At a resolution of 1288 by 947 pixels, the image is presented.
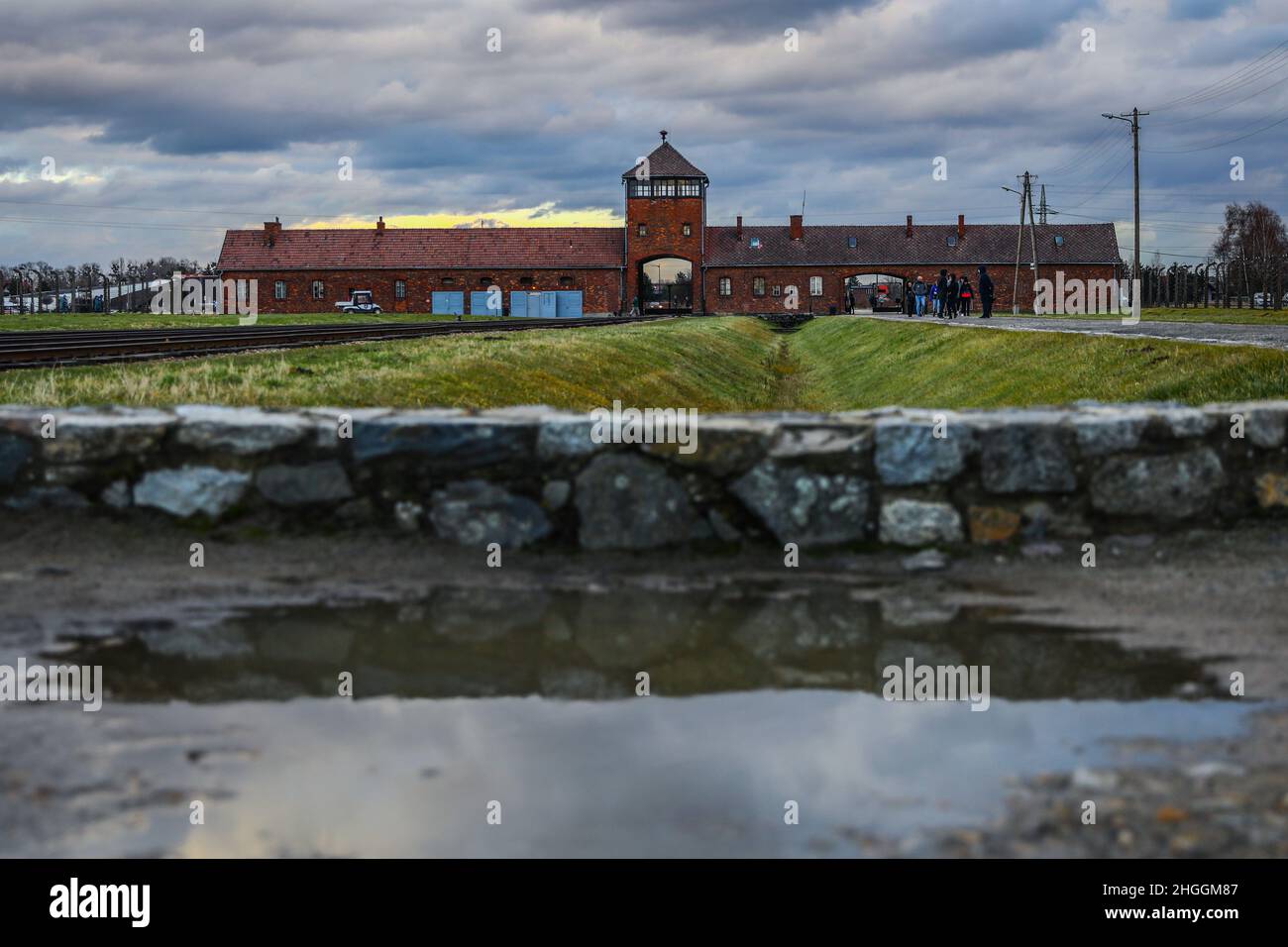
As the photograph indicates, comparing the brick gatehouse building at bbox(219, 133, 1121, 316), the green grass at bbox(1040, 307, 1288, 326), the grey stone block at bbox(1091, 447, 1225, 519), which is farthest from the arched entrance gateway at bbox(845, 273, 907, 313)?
the grey stone block at bbox(1091, 447, 1225, 519)

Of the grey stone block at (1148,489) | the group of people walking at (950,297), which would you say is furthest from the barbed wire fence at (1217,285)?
the grey stone block at (1148,489)

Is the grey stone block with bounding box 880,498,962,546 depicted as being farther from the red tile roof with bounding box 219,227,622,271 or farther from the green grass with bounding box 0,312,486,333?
the red tile roof with bounding box 219,227,622,271

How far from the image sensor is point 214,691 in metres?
4.14

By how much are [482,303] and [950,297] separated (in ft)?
141

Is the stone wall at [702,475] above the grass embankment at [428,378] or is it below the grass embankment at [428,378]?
below

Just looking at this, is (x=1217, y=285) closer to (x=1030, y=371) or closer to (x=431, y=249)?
(x=431, y=249)

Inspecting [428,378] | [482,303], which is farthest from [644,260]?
[428,378]

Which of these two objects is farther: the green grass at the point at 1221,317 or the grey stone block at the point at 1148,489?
the green grass at the point at 1221,317

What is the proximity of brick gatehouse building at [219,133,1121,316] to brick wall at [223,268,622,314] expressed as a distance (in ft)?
0.21

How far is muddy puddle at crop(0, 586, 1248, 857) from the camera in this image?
10.5ft

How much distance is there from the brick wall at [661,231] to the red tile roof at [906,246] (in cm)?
209

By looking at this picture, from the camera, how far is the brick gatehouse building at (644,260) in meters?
86.5

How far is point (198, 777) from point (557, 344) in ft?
68.6

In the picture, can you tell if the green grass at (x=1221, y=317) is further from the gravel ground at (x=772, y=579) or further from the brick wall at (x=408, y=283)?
the brick wall at (x=408, y=283)
